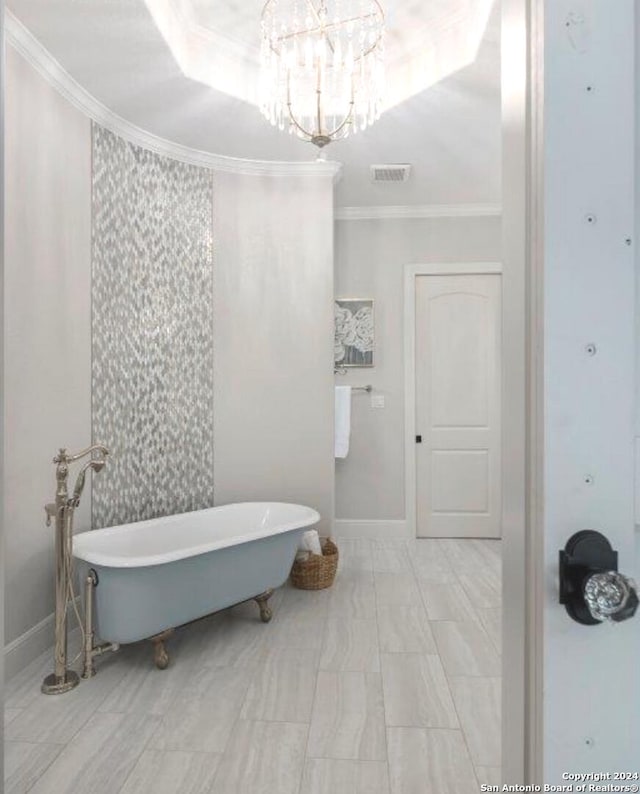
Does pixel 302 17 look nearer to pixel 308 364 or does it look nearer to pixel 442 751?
pixel 308 364

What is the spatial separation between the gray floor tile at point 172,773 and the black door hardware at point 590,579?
1522mm

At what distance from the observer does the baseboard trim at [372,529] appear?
4.35 metres

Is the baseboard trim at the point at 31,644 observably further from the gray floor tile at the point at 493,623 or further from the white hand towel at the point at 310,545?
the gray floor tile at the point at 493,623

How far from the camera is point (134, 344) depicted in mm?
3162

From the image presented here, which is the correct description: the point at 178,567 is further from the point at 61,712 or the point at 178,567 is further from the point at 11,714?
the point at 11,714

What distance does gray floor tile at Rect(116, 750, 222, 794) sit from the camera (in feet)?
5.20

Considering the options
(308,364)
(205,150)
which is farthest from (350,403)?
(205,150)

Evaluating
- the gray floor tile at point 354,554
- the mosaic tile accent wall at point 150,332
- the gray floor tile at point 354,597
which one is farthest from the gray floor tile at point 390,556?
the mosaic tile accent wall at point 150,332

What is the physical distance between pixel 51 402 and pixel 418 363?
2.86 meters

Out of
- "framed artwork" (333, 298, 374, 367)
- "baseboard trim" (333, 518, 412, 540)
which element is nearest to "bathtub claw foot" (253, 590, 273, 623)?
"baseboard trim" (333, 518, 412, 540)

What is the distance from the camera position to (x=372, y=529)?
4.36 metres

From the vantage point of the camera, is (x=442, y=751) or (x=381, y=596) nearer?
(x=442, y=751)

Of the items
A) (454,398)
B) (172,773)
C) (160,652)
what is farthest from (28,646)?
(454,398)

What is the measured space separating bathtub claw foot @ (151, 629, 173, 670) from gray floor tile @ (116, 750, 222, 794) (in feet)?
1.79
